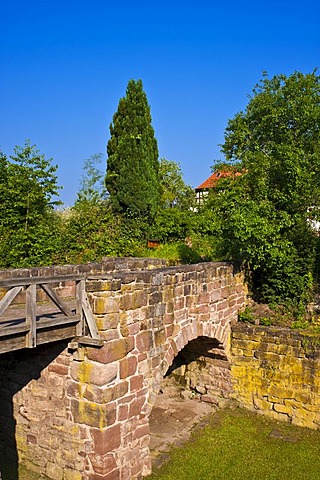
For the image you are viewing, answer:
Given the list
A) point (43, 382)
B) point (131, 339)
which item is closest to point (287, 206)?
point (131, 339)

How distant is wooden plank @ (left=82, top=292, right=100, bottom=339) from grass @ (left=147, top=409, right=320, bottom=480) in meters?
2.73

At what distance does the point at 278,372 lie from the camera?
9117 millimetres

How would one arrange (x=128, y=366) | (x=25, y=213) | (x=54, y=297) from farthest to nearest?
(x=25, y=213), (x=128, y=366), (x=54, y=297)

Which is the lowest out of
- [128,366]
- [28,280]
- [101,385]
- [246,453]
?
[246,453]

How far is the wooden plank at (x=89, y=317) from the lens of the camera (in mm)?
5830

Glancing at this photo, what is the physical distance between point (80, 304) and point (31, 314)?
2.71 ft

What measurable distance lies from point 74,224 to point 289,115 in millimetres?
8945

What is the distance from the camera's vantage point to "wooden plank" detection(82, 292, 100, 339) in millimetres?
5830

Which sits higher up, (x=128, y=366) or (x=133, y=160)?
(x=133, y=160)

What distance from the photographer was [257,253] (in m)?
9.91

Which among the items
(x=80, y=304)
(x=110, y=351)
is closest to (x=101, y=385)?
(x=110, y=351)

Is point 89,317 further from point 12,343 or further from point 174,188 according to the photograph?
point 174,188

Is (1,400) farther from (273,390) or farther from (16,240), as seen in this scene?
(16,240)

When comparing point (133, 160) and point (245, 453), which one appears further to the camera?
point (133, 160)
